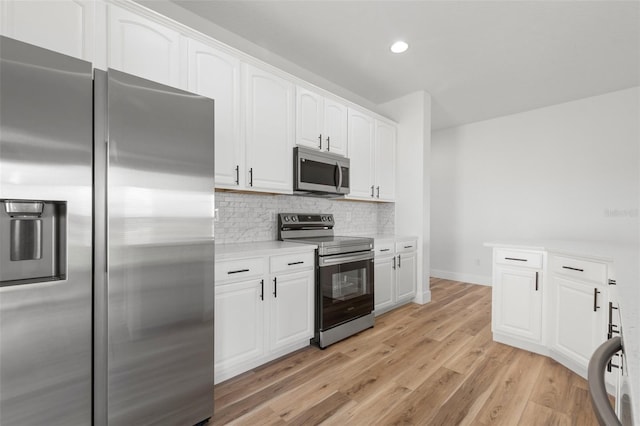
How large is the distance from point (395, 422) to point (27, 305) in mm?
1858

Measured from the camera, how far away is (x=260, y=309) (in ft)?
7.29

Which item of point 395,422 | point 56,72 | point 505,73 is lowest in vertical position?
point 395,422

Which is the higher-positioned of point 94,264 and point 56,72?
point 56,72

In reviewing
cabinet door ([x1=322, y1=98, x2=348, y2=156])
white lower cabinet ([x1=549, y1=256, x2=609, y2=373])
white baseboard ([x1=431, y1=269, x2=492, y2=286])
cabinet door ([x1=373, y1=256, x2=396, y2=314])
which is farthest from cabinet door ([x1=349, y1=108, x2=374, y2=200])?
white baseboard ([x1=431, y1=269, x2=492, y2=286])

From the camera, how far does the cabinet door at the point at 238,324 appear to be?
1.99m

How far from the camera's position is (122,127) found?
1.34m

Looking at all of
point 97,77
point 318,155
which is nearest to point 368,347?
point 318,155

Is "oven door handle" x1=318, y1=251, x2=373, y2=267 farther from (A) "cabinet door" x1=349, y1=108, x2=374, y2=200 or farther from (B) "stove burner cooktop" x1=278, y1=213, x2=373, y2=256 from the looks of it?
(A) "cabinet door" x1=349, y1=108, x2=374, y2=200

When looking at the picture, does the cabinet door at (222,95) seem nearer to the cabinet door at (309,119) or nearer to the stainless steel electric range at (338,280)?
the cabinet door at (309,119)

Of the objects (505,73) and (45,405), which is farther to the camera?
(505,73)

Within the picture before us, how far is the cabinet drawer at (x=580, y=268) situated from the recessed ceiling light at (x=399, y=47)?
2322mm

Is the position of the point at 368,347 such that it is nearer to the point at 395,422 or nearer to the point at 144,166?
the point at 395,422

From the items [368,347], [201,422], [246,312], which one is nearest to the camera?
[201,422]

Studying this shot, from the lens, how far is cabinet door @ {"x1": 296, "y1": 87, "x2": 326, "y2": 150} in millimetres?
2898
